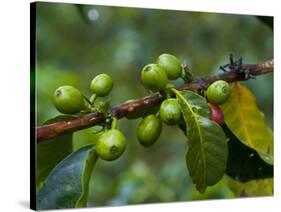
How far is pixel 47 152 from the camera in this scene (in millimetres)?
2977

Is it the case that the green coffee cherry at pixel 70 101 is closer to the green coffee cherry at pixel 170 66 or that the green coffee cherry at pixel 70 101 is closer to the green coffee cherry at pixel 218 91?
the green coffee cherry at pixel 170 66

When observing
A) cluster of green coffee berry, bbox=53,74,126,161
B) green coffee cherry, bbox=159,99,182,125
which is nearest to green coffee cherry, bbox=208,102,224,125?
green coffee cherry, bbox=159,99,182,125

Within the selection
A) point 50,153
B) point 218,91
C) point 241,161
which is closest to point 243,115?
point 241,161

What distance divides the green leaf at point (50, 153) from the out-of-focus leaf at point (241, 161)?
2.10 feet

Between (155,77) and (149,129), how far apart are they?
186 mm

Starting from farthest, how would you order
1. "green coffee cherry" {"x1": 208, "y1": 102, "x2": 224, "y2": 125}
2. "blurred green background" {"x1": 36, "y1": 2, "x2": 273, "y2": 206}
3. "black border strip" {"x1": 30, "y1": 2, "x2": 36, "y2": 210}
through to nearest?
"blurred green background" {"x1": 36, "y1": 2, "x2": 273, "y2": 206} < "black border strip" {"x1": 30, "y1": 2, "x2": 36, "y2": 210} < "green coffee cherry" {"x1": 208, "y1": 102, "x2": 224, "y2": 125}

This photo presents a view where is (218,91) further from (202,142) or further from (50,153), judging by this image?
(50,153)

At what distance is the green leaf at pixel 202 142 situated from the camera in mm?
2744

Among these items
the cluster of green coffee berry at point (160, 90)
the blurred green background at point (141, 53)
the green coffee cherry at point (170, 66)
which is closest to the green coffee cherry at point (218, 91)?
the cluster of green coffee berry at point (160, 90)

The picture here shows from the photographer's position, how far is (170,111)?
2.70m

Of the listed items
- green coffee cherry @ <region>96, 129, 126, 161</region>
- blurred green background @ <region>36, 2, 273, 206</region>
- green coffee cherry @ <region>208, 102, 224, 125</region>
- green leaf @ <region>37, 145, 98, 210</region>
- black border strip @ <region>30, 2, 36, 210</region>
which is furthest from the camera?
blurred green background @ <region>36, 2, 273, 206</region>

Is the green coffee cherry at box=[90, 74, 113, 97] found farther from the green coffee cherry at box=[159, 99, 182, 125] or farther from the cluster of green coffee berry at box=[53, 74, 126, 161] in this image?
the green coffee cherry at box=[159, 99, 182, 125]

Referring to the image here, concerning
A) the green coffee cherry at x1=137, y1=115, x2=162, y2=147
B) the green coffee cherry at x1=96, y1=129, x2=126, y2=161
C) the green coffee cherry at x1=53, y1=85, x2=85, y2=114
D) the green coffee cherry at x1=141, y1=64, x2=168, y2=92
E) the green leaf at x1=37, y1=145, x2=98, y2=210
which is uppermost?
the green coffee cherry at x1=141, y1=64, x2=168, y2=92

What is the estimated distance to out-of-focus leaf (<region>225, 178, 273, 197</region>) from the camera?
10.8ft
